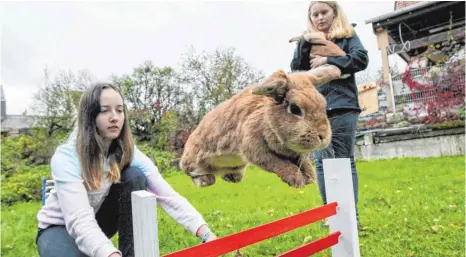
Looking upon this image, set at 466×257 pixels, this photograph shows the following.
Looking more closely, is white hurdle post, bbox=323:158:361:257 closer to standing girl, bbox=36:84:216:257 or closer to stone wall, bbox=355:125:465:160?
stone wall, bbox=355:125:465:160

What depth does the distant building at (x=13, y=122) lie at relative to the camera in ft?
3.28

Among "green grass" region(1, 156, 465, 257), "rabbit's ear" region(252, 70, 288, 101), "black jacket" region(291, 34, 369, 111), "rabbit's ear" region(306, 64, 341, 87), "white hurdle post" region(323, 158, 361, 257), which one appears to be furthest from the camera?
"white hurdle post" region(323, 158, 361, 257)

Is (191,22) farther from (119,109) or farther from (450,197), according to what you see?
(450,197)

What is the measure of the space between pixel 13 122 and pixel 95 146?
1.05 feet

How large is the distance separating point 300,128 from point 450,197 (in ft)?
8.54

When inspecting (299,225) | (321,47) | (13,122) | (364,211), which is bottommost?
(364,211)

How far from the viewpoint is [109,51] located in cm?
98

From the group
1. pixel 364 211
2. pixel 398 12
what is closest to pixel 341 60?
pixel 398 12

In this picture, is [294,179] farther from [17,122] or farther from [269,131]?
[17,122]

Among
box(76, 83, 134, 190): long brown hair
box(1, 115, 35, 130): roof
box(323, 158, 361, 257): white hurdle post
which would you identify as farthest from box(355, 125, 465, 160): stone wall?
box(1, 115, 35, 130): roof

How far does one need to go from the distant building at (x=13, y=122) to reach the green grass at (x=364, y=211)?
1.25ft

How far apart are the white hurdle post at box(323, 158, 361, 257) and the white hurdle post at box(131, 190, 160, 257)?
65 centimetres

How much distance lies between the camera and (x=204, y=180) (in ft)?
3.12

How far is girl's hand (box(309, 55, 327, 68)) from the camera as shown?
0.93 meters
